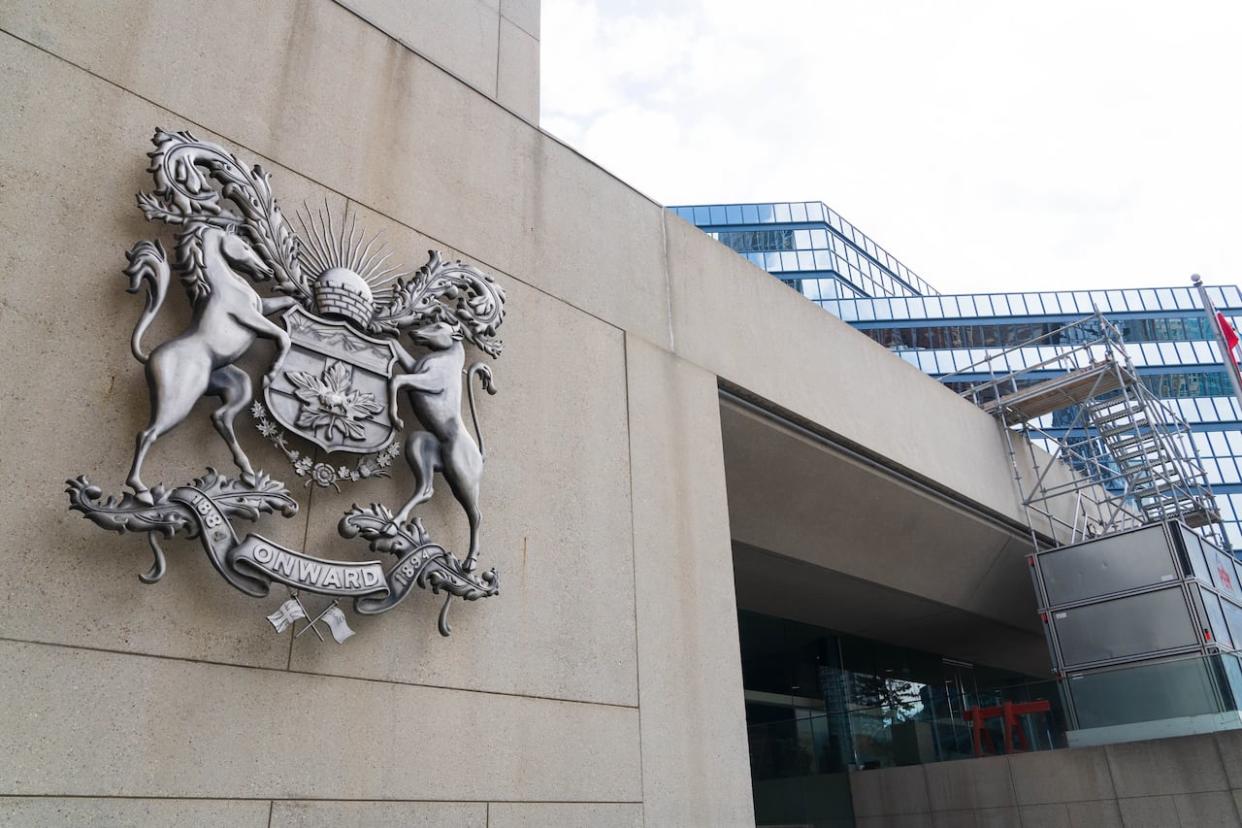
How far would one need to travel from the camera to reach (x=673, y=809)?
670cm

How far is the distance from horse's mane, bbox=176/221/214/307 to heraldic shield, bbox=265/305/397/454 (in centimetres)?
50

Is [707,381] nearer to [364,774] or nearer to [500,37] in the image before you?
[500,37]

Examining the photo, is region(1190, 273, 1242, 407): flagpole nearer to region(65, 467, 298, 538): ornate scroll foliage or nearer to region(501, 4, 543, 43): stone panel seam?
region(501, 4, 543, 43): stone panel seam

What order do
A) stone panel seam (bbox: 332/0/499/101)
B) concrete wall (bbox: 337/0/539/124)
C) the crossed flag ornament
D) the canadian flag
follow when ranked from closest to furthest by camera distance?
the crossed flag ornament → stone panel seam (bbox: 332/0/499/101) → concrete wall (bbox: 337/0/539/124) → the canadian flag

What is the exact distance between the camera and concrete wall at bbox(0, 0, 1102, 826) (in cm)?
456

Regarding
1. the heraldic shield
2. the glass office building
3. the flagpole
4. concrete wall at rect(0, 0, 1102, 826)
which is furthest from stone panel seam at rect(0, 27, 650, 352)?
the glass office building

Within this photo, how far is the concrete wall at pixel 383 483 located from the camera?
180 inches

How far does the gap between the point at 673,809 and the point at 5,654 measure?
443 centimetres

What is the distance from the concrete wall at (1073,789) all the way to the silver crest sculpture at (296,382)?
10.2m

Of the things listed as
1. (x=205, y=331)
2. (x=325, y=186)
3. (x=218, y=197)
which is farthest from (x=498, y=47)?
(x=205, y=331)

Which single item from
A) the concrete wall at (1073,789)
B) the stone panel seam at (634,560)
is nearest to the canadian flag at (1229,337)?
the concrete wall at (1073,789)

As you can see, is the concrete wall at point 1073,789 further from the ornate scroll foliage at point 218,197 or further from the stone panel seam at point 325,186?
the ornate scroll foliage at point 218,197

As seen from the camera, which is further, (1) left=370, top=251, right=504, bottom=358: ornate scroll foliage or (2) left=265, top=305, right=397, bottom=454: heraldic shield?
(1) left=370, top=251, right=504, bottom=358: ornate scroll foliage

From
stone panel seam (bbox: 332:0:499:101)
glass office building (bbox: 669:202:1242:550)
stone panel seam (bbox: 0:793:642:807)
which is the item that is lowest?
stone panel seam (bbox: 0:793:642:807)
